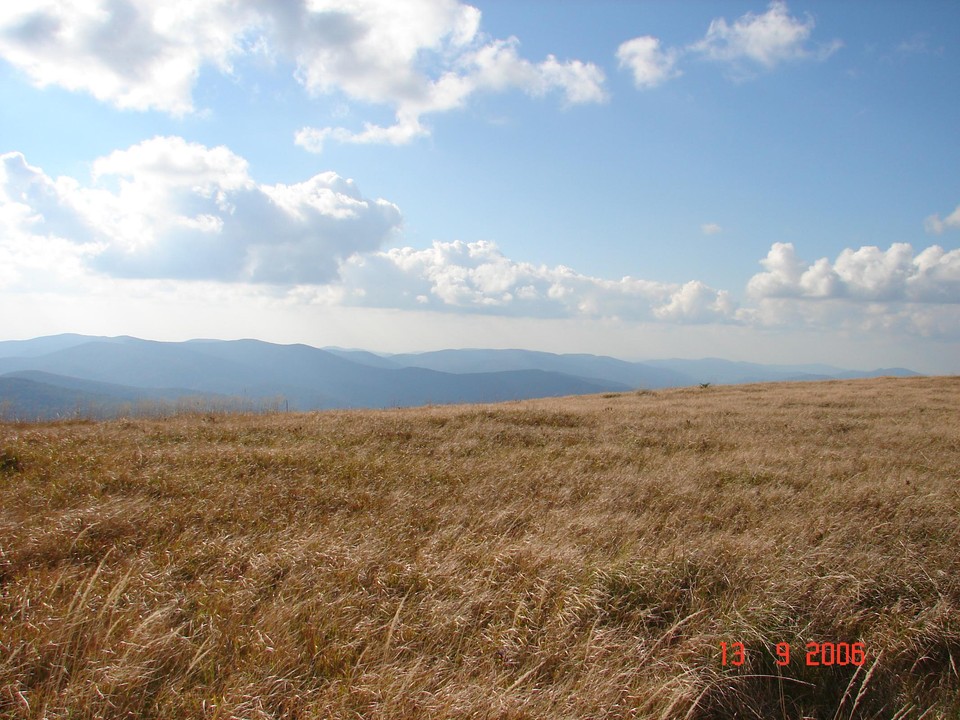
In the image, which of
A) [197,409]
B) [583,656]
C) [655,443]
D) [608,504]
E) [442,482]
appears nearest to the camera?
[583,656]

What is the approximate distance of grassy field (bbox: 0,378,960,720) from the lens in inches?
149

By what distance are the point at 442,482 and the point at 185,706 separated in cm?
587

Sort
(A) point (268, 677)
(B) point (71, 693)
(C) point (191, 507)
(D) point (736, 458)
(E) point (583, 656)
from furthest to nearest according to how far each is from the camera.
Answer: (D) point (736, 458), (C) point (191, 507), (E) point (583, 656), (A) point (268, 677), (B) point (71, 693)

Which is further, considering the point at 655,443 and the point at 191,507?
the point at 655,443

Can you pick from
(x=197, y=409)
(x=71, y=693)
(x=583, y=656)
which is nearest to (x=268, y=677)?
(x=71, y=693)

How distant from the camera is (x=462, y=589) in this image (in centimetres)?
509

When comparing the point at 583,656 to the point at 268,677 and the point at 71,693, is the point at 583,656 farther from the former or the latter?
the point at 71,693

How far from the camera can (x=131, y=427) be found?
45.4ft
